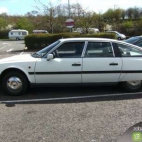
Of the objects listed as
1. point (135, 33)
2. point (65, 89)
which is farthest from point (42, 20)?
point (65, 89)

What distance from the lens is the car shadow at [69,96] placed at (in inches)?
243

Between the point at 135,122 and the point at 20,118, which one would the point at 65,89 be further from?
the point at 135,122

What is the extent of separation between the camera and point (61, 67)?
6371 millimetres

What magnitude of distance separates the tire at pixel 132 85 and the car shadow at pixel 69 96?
152 millimetres


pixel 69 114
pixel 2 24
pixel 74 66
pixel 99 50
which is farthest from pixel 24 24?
pixel 69 114

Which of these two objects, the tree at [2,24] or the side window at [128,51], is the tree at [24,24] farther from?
the side window at [128,51]

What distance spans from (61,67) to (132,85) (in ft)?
6.49

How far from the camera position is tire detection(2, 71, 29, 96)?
6445 millimetres

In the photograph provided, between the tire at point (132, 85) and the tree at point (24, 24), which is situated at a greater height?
the tree at point (24, 24)

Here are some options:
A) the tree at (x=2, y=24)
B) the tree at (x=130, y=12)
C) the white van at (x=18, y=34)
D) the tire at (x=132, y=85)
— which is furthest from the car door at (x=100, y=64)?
the tree at (x=130, y=12)

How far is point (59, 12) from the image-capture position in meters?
34.0

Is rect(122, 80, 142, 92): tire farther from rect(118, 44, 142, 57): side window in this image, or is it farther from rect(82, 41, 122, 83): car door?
rect(118, 44, 142, 57): side window

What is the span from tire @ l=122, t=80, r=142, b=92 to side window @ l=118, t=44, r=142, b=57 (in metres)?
0.71

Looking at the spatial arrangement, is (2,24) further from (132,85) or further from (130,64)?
(130,64)
